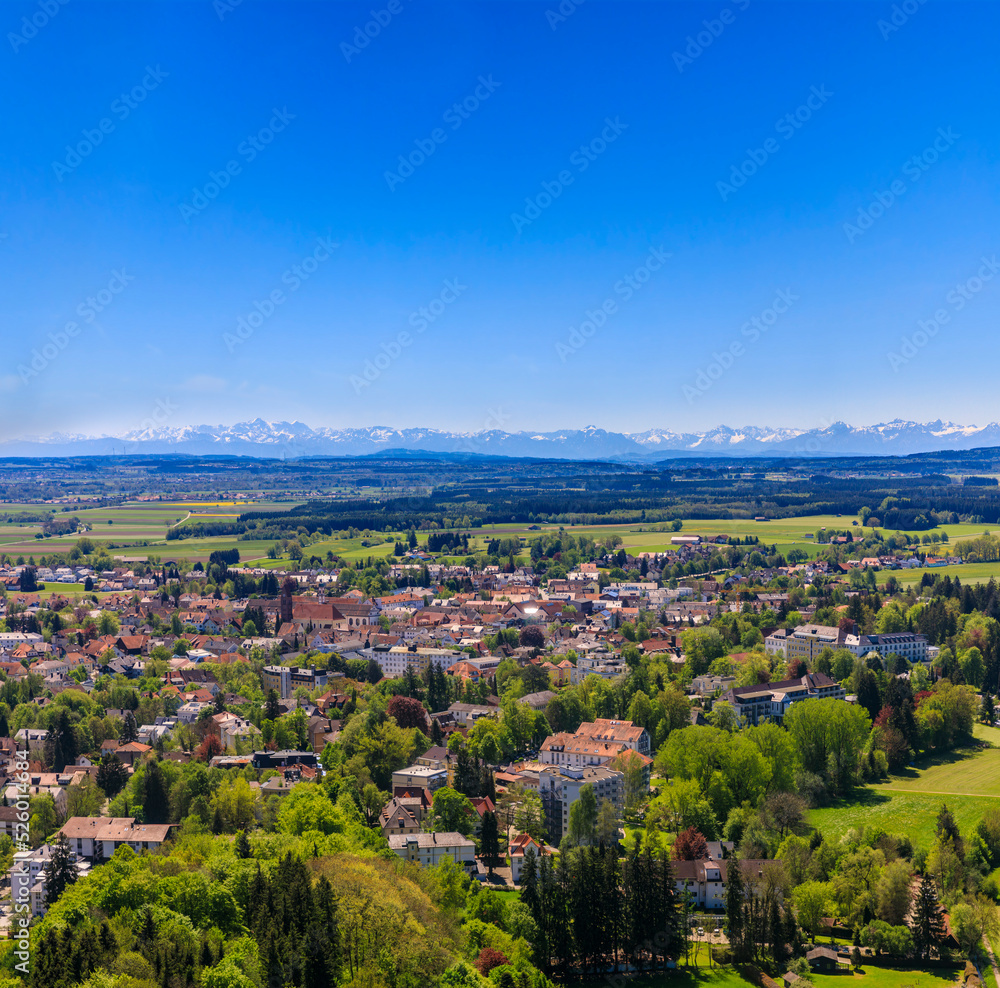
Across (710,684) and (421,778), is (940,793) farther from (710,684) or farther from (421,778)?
(421,778)

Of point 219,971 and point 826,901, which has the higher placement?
point 219,971

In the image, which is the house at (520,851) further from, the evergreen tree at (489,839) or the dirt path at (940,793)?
the dirt path at (940,793)

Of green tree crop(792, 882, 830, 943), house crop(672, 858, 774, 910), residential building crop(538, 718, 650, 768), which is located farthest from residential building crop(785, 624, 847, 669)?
green tree crop(792, 882, 830, 943)

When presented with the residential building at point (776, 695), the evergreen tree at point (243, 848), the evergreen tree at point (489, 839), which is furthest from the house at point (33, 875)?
the residential building at point (776, 695)

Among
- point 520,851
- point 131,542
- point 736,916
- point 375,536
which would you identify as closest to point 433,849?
point 520,851

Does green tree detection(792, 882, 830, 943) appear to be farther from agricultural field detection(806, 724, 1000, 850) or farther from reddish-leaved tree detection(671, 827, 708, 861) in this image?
agricultural field detection(806, 724, 1000, 850)

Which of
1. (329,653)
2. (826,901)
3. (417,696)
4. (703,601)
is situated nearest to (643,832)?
(826,901)

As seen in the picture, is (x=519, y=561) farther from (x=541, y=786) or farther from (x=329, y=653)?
(x=541, y=786)
